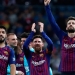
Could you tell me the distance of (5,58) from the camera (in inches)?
411

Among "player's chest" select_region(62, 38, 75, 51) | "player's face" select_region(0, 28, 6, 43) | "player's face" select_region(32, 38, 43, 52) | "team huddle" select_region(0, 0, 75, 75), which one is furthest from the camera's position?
"player's face" select_region(32, 38, 43, 52)

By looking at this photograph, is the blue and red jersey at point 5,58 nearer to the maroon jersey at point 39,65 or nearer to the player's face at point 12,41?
the maroon jersey at point 39,65

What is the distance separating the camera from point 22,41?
12445 mm

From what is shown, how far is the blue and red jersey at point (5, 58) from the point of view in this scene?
10.4 m

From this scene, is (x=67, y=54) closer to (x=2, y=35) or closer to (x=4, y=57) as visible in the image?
(x=4, y=57)

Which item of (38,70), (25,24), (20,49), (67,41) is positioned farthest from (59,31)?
(25,24)

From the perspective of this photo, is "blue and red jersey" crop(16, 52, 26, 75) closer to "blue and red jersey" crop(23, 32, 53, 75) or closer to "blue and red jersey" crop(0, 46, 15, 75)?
"blue and red jersey" crop(23, 32, 53, 75)

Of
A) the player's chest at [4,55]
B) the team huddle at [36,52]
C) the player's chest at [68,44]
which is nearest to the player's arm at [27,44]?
the team huddle at [36,52]

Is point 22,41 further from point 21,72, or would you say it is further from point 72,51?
point 72,51

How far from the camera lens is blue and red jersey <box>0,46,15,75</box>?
409 inches

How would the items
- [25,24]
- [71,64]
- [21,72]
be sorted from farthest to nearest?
[25,24] → [21,72] → [71,64]

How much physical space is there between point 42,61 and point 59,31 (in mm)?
807

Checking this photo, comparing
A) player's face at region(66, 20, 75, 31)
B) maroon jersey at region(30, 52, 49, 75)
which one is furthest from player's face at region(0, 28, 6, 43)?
player's face at region(66, 20, 75, 31)

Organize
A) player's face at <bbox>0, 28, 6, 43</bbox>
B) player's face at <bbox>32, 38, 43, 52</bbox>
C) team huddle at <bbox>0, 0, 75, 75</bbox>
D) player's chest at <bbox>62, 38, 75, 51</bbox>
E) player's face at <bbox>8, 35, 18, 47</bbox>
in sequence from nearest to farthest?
player's face at <bbox>0, 28, 6, 43</bbox>, team huddle at <bbox>0, 0, 75, 75</bbox>, player's chest at <bbox>62, 38, 75, 51</bbox>, player's face at <bbox>32, 38, 43, 52</bbox>, player's face at <bbox>8, 35, 18, 47</bbox>
